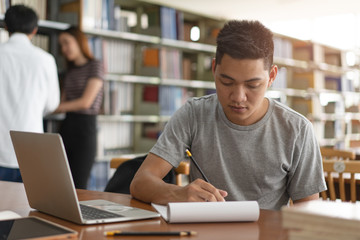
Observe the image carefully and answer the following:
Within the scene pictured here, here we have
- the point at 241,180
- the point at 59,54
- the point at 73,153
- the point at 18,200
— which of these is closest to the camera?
the point at 18,200

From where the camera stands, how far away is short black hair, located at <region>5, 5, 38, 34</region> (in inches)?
93.2

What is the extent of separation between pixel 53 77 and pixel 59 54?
2.82 feet

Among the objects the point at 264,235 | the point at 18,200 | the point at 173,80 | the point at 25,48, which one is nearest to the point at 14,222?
the point at 18,200

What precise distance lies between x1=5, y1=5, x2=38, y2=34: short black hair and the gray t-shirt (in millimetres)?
1249

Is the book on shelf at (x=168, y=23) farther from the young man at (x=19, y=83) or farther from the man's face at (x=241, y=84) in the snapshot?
the man's face at (x=241, y=84)

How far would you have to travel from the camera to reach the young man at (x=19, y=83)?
2270 millimetres

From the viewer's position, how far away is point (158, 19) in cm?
406

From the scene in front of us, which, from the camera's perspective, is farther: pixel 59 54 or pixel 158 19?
pixel 158 19

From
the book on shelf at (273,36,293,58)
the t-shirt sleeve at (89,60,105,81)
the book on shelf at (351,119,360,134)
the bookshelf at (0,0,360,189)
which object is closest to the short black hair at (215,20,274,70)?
the t-shirt sleeve at (89,60,105,81)

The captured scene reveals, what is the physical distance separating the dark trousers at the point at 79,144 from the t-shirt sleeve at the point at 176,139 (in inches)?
58.9

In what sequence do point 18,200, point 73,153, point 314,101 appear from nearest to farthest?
1. point 18,200
2. point 73,153
3. point 314,101

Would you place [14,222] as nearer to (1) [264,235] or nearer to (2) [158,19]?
(1) [264,235]

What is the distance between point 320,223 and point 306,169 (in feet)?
2.35

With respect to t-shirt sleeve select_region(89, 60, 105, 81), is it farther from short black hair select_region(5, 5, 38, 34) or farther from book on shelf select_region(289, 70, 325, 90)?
book on shelf select_region(289, 70, 325, 90)
